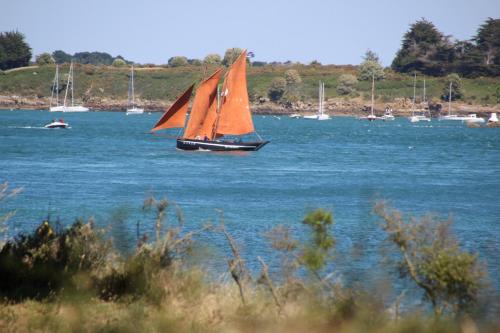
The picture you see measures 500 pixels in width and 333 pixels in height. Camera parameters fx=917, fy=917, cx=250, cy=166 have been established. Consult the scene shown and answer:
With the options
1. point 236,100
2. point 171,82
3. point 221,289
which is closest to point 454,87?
point 171,82

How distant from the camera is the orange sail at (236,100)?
4975 cm

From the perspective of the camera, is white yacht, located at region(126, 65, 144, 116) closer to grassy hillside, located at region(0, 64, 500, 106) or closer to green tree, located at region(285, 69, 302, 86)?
grassy hillside, located at region(0, 64, 500, 106)

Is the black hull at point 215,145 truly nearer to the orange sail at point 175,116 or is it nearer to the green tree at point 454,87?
the orange sail at point 175,116

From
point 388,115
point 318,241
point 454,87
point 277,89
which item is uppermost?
point 454,87

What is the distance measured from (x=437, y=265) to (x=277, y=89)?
135 m

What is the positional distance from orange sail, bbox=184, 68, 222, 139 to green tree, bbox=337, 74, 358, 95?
3431 inches

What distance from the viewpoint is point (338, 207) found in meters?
28.3

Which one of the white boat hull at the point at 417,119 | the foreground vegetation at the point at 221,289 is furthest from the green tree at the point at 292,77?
the foreground vegetation at the point at 221,289

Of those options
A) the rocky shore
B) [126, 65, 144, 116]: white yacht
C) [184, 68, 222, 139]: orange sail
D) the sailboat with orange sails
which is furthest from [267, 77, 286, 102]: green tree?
the sailboat with orange sails

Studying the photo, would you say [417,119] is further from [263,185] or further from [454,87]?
[263,185]

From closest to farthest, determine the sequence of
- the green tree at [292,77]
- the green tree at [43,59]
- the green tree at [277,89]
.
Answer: the green tree at [277,89], the green tree at [292,77], the green tree at [43,59]

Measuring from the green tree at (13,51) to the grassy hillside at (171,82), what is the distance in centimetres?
409

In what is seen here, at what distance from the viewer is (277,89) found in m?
143

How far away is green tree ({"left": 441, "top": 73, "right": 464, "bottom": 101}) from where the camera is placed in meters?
130
